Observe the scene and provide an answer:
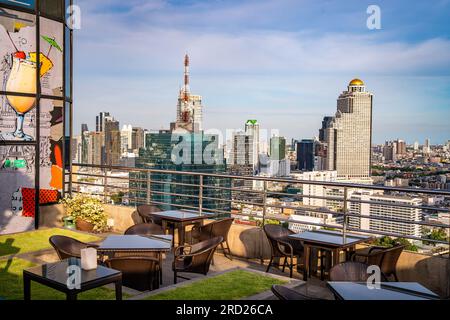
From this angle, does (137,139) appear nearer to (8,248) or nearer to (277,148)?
(277,148)

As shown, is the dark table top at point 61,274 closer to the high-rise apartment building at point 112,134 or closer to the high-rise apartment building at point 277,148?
the high-rise apartment building at point 277,148

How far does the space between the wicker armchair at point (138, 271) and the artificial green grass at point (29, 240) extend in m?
3.08

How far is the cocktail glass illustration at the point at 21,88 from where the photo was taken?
926cm

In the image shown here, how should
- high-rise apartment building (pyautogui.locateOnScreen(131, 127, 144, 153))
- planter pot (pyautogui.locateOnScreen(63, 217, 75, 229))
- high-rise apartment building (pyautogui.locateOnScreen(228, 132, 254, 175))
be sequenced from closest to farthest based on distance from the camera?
planter pot (pyautogui.locateOnScreen(63, 217, 75, 229)) → high-rise apartment building (pyautogui.locateOnScreen(228, 132, 254, 175)) → high-rise apartment building (pyautogui.locateOnScreen(131, 127, 144, 153))

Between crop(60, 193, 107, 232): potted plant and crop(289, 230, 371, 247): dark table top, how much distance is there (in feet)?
14.9

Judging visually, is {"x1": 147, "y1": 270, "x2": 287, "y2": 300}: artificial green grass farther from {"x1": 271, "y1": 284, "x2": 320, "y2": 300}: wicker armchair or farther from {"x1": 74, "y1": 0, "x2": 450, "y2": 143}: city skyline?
{"x1": 74, "y1": 0, "x2": 450, "y2": 143}: city skyline

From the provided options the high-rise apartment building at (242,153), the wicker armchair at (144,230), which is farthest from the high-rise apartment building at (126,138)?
the wicker armchair at (144,230)

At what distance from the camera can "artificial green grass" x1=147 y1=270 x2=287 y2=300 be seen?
4814 millimetres

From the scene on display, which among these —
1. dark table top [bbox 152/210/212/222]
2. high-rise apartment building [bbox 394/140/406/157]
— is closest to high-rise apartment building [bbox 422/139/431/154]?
high-rise apartment building [bbox 394/140/406/157]

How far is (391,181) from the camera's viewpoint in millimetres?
9156

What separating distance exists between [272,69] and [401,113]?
6.57 m

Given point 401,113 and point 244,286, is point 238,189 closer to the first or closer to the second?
point 244,286

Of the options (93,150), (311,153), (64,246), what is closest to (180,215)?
(64,246)
